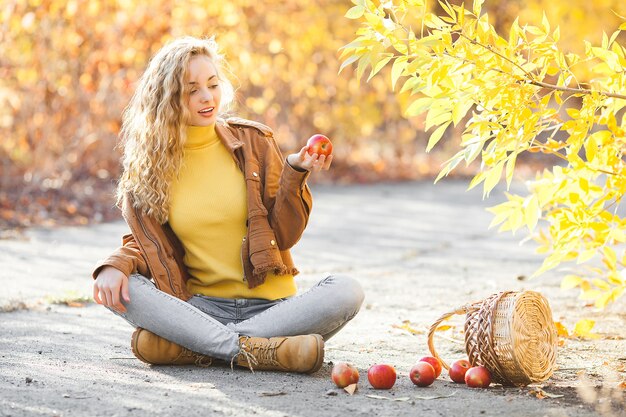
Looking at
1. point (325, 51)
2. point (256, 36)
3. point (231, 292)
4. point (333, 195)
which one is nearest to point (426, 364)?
point (231, 292)

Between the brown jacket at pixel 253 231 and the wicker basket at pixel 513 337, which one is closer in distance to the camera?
the wicker basket at pixel 513 337

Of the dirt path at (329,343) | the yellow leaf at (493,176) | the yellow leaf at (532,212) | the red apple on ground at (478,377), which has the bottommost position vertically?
the dirt path at (329,343)

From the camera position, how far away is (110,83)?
9.31 meters

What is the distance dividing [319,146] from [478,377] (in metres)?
0.98

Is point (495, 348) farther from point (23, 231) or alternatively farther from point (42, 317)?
point (23, 231)

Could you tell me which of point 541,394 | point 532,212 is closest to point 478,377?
point 541,394

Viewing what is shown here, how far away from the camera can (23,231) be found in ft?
24.4

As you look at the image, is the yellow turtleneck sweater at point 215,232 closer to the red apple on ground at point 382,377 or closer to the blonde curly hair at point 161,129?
the blonde curly hair at point 161,129

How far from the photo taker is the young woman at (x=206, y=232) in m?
3.51

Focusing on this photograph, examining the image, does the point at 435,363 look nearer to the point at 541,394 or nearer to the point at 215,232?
the point at 541,394

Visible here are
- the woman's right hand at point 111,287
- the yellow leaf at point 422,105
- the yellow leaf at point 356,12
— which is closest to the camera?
the yellow leaf at point 356,12

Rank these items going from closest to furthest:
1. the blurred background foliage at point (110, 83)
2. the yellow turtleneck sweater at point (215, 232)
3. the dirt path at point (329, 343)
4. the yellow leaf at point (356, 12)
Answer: the dirt path at point (329, 343) → the yellow leaf at point (356, 12) → the yellow turtleneck sweater at point (215, 232) → the blurred background foliage at point (110, 83)

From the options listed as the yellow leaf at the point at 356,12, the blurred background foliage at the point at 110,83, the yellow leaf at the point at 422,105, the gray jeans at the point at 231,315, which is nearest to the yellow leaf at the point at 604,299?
the gray jeans at the point at 231,315

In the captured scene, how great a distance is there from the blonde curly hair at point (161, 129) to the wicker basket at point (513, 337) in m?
1.19
